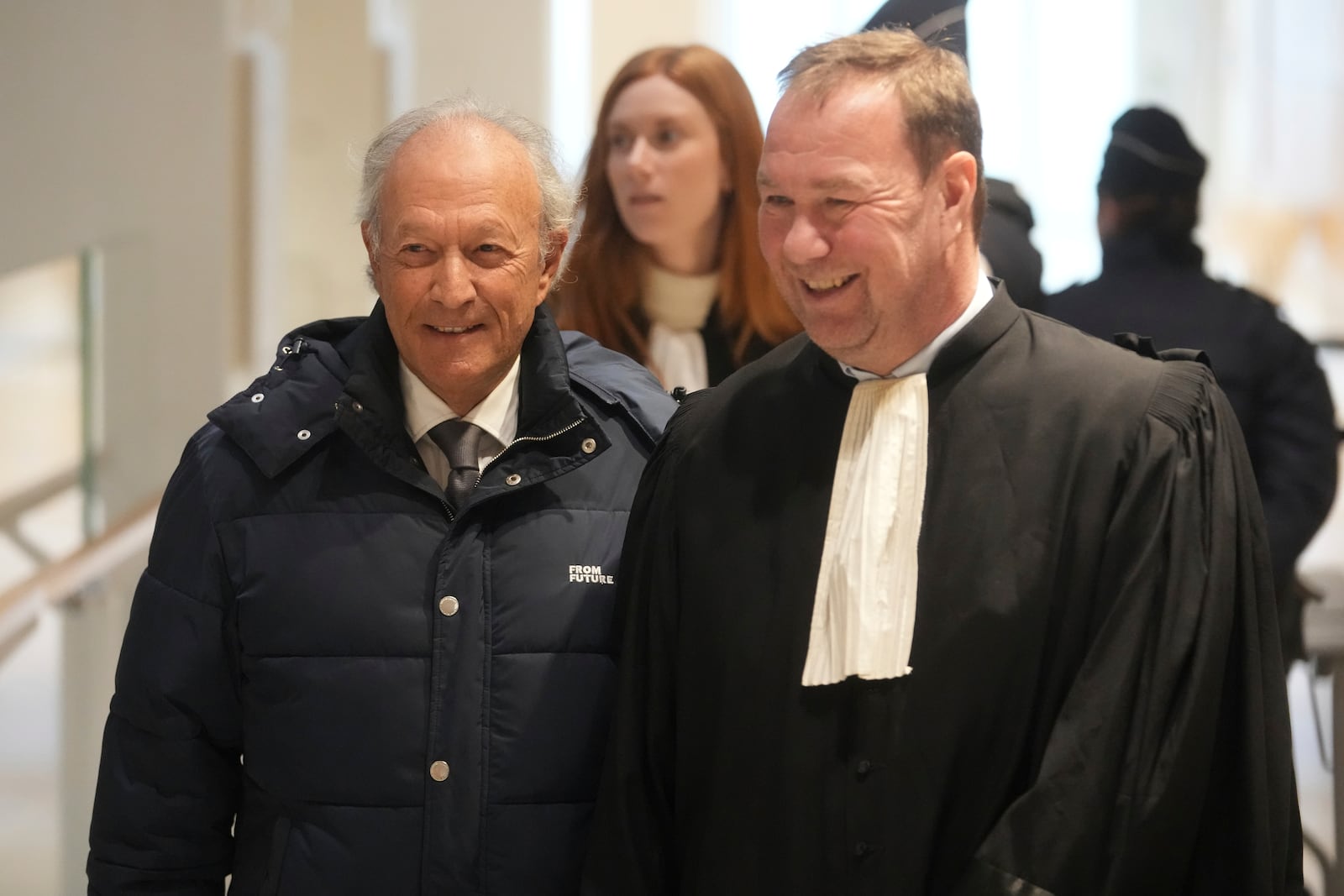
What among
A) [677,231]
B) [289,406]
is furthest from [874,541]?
[677,231]

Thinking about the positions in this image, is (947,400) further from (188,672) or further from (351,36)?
(351,36)

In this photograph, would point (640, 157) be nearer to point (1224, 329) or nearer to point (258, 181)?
point (1224, 329)

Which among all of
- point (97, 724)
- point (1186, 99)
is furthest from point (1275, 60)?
point (97, 724)

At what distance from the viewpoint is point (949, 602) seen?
159cm

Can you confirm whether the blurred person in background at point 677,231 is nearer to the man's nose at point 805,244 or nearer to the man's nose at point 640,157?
the man's nose at point 640,157

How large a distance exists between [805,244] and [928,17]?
4.26ft

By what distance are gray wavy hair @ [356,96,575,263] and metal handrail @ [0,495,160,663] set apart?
5.50 ft

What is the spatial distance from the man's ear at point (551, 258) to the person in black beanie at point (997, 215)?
0.99 m

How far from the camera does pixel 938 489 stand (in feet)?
5.38

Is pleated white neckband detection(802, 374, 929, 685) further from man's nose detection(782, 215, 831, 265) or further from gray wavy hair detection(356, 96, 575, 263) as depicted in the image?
gray wavy hair detection(356, 96, 575, 263)

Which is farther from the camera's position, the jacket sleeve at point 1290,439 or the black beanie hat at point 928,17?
the jacket sleeve at point 1290,439

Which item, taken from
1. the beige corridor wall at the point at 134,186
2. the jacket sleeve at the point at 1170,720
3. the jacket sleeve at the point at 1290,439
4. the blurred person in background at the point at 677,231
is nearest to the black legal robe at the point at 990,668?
the jacket sleeve at the point at 1170,720

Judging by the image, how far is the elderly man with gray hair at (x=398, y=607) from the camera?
174cm

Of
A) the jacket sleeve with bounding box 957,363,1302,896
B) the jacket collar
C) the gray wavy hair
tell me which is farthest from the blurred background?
the jacket sleeve with bounding box 957,363,1302,896
